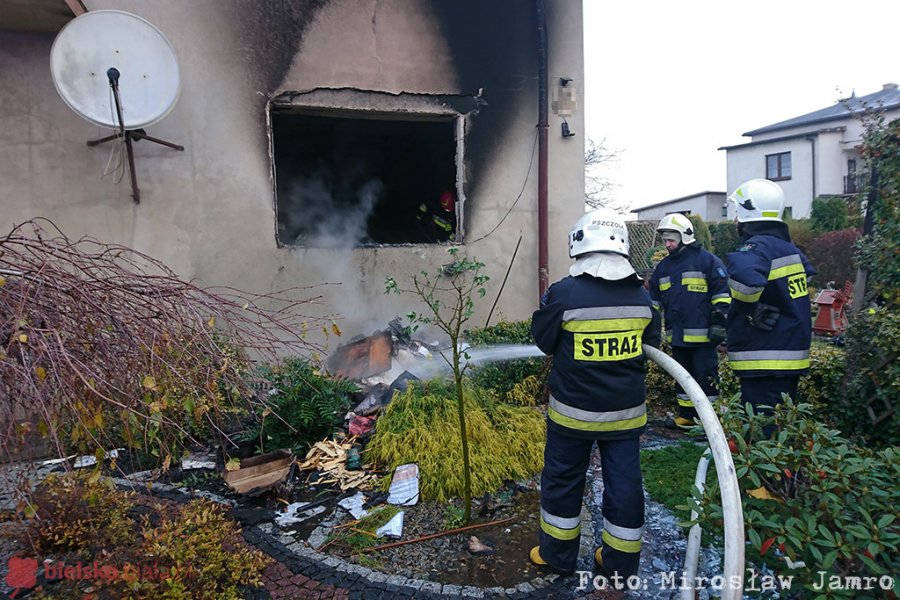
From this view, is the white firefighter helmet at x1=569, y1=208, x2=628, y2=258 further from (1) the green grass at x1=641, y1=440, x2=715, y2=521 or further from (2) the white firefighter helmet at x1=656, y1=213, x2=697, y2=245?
(2) the white firefighter helmet at x1=656, y1=213, x2=697, y2=245

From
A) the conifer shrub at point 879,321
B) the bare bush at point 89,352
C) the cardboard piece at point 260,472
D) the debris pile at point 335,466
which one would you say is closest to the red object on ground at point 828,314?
the conifer shrub at point 879,321

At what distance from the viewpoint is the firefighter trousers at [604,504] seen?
3.00 metres

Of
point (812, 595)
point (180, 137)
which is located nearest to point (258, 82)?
point (180, 137)

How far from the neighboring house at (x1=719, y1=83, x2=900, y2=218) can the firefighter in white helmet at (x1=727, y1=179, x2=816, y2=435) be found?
26.1 m

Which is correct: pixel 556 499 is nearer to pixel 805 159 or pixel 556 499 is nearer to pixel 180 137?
pixel 180 137

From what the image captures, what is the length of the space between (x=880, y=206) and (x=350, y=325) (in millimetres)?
5433

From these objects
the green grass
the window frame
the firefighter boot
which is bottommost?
the firefighter boot

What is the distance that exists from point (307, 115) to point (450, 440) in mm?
4769

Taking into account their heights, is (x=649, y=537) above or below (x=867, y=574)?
below

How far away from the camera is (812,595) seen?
207 cm

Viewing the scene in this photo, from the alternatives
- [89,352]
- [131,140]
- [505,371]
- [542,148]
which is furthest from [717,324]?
[131,140]

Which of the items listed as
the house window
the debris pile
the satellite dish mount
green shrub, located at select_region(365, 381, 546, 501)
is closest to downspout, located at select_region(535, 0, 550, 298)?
green shrub, located at select_region(365, 381, 546, 501)

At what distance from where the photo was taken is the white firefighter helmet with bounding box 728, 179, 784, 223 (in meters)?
4.12

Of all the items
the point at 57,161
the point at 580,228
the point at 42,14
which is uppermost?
the point at 42,14
